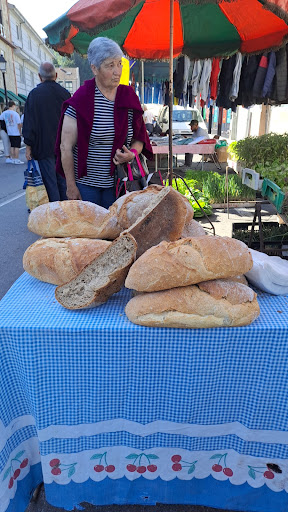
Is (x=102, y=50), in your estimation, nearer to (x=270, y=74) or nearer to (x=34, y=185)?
(x=34, y=185)

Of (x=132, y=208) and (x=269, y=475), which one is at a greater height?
(x=132, y=208)

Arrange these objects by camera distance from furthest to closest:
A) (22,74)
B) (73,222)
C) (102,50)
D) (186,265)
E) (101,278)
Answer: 1. (22,74)
2. (102,50)
3. (73,222)
4. (101,278)
5. (186,265)

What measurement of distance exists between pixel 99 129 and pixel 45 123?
2477mm

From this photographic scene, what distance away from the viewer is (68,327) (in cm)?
135

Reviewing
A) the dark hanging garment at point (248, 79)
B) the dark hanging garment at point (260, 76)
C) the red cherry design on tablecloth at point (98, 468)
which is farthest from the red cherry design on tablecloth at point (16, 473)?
the dark hanging garment at point (248, 79)

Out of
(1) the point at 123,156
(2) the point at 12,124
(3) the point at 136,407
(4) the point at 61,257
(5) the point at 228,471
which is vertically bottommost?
(5) the point at 228,471

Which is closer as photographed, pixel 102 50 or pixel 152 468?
pixel 152 468

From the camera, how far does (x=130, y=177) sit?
2857 millimetres

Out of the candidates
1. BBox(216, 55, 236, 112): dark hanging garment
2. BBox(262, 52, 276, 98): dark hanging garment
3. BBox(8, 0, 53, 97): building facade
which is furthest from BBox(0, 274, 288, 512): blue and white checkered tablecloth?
BBox(8, 0, 53, 97): building facade

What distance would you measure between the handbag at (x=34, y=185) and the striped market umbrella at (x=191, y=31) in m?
1.60

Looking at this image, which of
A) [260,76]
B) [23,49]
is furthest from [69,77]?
[260,76]

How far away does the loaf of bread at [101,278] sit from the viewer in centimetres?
144

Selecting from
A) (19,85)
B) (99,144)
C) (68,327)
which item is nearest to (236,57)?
(99,144)

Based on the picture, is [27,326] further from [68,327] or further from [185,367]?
[185,367]
